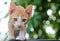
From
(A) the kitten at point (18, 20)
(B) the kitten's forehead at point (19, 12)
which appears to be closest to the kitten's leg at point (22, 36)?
(A) the kitten at point (18, 20)

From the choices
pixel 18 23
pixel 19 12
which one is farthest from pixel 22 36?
pixel 19 12

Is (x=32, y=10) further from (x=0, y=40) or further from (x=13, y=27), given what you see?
(x=0, y=40)

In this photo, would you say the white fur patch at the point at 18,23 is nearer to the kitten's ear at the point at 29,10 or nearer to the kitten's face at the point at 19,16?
the kitten's face at the point at 19,16

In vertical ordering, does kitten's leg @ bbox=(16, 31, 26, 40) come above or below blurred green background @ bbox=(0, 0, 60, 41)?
below

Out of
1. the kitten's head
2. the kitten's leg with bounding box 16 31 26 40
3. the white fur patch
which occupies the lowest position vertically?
the kitten's leg with bounding box 16 31 26 40

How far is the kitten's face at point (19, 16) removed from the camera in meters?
2.14

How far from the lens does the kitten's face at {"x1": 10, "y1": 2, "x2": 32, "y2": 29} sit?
7.02ft

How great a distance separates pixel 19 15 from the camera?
2150mm

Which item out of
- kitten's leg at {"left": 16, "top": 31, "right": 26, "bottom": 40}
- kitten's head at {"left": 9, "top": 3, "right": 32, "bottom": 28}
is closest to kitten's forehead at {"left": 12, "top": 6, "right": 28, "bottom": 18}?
kitten's head at {"left": 9, "top": 3, "right": 32, "bottom": 28}

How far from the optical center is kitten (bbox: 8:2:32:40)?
214 cm

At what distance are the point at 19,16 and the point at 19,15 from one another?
0.04ft

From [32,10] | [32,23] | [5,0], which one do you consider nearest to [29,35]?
[32,23]

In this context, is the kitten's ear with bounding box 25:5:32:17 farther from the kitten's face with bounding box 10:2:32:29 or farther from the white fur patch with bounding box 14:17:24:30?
the white fur patch with bounding box 14:17:24:30

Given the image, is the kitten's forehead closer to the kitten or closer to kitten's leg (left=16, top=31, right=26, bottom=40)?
the kitten
